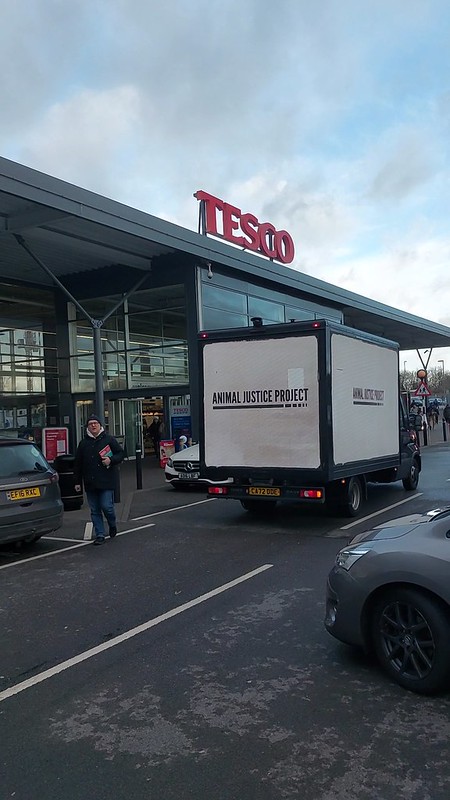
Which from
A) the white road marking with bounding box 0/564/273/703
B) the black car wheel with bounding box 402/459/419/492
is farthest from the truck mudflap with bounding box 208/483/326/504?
the black car wheel with bounding box 402/459/419/492

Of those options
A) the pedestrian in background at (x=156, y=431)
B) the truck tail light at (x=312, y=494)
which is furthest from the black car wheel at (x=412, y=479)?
the pedestrian in background at (x=156, y=431)

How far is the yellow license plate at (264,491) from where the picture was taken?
9547mm

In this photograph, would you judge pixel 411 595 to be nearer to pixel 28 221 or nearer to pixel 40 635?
pixel 40 635

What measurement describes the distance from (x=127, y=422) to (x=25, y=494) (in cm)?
1486

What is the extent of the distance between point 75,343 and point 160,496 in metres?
11.3

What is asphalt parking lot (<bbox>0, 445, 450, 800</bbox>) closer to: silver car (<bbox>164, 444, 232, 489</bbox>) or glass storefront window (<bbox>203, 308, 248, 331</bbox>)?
silver car (<bbox>164, 444, 232, 489</bbox>)

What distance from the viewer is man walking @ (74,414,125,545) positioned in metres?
8.70

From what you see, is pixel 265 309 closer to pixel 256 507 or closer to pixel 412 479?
pixel 412 479

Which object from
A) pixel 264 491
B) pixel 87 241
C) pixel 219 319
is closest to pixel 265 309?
pixel 219 319

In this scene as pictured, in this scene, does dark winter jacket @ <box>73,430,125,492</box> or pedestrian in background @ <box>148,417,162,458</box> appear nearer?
dark winter jacket @ <box>73,430,125,492</box>

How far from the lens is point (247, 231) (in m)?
21.2

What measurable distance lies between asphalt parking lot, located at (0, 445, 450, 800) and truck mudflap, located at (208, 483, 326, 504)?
1.79 meters

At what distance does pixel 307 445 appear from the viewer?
30.3 feet

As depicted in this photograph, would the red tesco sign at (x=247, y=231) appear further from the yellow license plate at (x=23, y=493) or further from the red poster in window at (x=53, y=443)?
the yellow license plate at (x=23, y=493)
